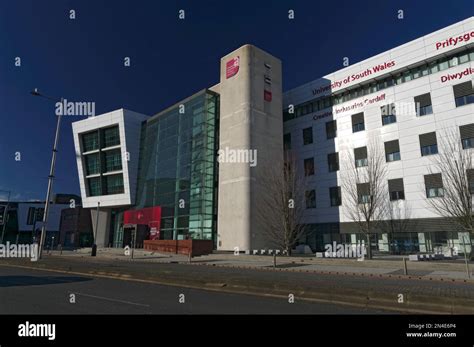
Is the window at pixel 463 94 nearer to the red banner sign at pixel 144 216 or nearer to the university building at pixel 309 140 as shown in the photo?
the university building at pixel 309 140

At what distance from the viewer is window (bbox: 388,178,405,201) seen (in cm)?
3312

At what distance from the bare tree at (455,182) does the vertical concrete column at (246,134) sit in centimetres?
1682

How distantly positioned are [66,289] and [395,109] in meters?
34.1

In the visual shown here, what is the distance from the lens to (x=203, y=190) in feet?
139

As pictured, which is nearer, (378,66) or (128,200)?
(378,66)

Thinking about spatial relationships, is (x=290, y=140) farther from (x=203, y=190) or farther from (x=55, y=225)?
(x=55, y=225)

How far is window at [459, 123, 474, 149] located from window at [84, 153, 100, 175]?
52.8 meters

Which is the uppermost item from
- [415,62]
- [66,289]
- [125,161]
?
[415,62]

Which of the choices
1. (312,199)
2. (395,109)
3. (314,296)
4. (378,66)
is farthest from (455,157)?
(314,296)

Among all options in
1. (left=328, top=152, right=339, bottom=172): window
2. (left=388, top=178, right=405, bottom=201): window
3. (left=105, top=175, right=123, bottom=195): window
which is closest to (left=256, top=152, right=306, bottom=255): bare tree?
(left=328, top=152, right=339, bottom=172): window

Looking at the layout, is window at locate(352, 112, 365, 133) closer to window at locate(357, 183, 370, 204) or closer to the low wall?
window at locate(357, 183, 370, 204)
